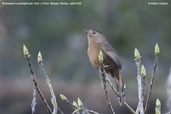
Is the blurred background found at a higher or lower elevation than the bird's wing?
lower

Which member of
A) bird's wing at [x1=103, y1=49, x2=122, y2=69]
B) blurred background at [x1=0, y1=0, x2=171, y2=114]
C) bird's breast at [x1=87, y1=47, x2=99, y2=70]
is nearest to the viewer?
bird's breast at [x1=87, y1=47, x2=99, y2=70]

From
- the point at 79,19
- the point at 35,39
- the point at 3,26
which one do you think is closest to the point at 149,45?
the point at 79,19

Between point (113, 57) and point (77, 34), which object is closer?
point (113, 57)

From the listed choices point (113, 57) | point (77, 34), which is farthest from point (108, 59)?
point (77, 34)

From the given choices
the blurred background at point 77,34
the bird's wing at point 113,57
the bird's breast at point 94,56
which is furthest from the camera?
the blurred background at point 77,34

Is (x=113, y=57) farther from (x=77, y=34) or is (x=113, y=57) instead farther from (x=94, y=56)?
(x=77, y=34)

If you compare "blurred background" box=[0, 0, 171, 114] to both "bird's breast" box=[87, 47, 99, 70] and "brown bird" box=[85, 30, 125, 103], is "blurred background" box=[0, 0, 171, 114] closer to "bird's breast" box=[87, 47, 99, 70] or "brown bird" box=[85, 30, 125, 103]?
"brown bird" box=[85, 30, 125, 103]

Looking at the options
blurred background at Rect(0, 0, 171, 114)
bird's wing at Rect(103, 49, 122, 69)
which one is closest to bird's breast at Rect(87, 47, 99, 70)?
bird's wing at Rect(103, 49, 122, 69)

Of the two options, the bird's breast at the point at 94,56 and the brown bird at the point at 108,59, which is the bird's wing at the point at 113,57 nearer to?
the brown bird at the point at 108,59

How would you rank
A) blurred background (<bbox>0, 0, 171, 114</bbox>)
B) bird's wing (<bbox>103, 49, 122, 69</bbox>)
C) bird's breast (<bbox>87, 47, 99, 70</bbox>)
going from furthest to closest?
1. blurred background (<bbox>0, 0, 171, 114</bbox>)
2. bird's wing (<bbox>103, 49, 122, 69</bbox>)
3. bird's breast (<bbox>87, 47, 99, 70</bbox>)

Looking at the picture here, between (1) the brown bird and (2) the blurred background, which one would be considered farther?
(2) the blurred background

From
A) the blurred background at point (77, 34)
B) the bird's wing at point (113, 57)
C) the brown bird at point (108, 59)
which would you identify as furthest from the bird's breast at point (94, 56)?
the blurred background at point (77, 34)

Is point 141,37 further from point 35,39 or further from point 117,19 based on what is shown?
point 35,39

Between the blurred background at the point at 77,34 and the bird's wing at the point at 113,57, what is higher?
the bird's wing at the point at 113,57
